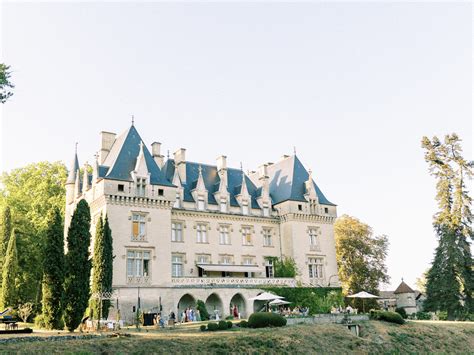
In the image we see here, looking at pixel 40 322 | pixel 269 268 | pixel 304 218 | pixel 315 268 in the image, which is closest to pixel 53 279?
pixel 40 322

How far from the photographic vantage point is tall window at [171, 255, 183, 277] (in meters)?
38.0

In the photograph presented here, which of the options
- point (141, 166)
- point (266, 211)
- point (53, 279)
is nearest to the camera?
point (53, 279)

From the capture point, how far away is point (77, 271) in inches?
1066

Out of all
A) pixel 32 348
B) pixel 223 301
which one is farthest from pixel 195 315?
pixel 32 348

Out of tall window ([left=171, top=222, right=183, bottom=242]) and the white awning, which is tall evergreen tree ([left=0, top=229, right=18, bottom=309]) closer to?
tall window ([left=171, top=222, right=183, bottom=242])

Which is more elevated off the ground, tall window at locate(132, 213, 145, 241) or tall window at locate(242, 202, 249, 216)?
tall window at locate(242, 202, 249, 216)

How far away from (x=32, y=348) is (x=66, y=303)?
283 inches

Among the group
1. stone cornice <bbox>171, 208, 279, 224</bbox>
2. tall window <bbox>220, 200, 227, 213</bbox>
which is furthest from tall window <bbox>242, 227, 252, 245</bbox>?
tall window <bbox>220, 200, 227, 213</bbox>

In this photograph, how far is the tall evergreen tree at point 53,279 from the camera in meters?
26.8

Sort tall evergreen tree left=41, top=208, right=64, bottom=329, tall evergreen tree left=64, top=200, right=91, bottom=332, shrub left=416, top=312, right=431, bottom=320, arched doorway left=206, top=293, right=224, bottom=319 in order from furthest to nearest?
shrub left=416, top=312, right=431, bottom=320 → arched doorway left=206, top=293, right=224, bottom=319 → tall evergreen tree left=41, top=208, right=64, bottom=329 → tall evergreen tree left=64, top=200, right=91, bottom=332

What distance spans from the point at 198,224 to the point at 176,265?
376 centimetres

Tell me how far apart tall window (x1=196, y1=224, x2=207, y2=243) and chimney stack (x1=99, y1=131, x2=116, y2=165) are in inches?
359

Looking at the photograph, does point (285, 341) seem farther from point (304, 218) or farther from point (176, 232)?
point (304, 218)

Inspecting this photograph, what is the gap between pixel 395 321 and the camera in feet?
115
